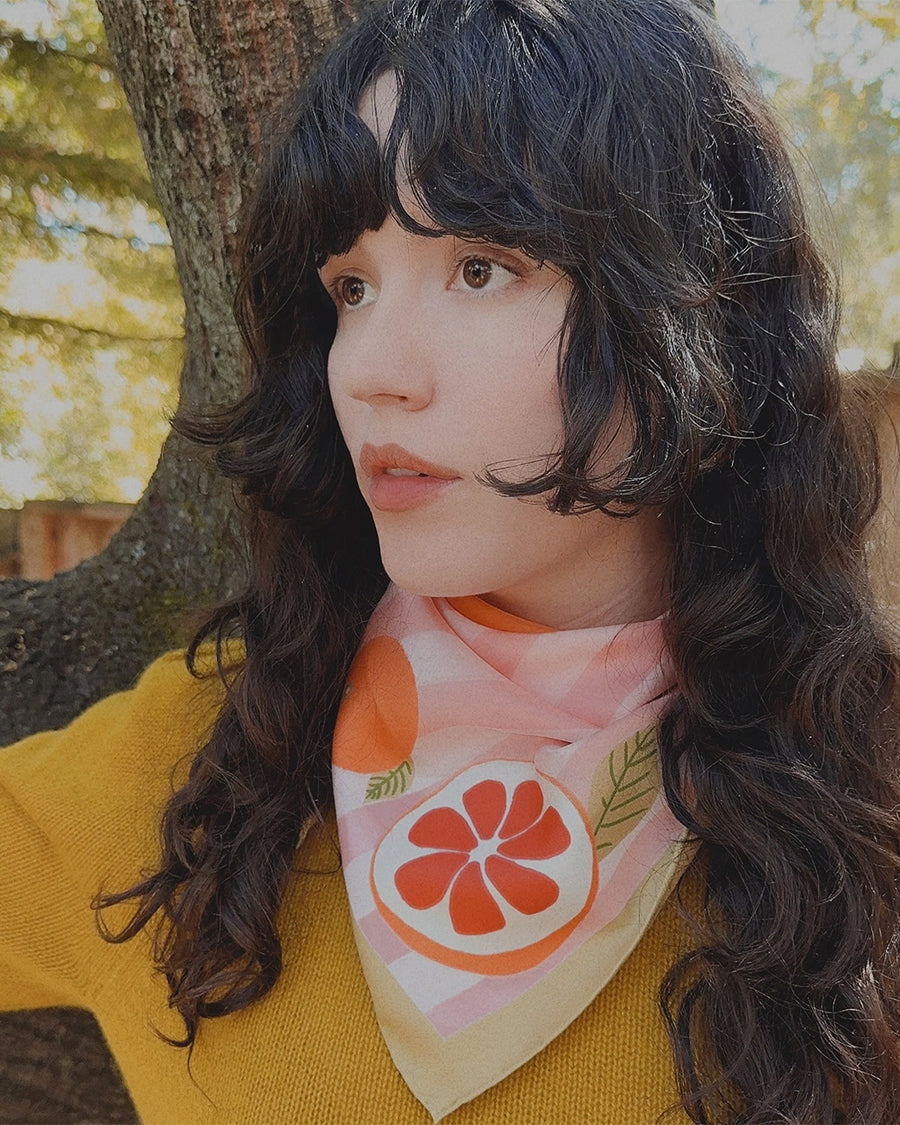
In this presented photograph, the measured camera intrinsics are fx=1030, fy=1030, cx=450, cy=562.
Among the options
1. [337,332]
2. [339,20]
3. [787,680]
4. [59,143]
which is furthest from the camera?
[59,143]

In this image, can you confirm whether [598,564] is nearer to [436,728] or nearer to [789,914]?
[436,728]

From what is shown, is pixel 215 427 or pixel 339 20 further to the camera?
pixel 339 20

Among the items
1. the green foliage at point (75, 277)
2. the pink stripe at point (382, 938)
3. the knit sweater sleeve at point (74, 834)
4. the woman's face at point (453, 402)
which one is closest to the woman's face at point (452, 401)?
the woman's face at point (453, 402)

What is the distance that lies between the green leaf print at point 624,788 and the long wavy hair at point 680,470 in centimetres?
3

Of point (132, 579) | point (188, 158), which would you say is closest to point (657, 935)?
point (132, 579)

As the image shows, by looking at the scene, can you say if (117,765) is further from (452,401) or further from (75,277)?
(75,277)

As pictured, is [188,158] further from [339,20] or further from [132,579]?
[132,579]

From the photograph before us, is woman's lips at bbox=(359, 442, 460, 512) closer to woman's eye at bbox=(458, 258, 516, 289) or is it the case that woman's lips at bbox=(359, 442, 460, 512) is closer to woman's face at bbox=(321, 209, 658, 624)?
woman's face at bbox=(321, 209, 658, 624)

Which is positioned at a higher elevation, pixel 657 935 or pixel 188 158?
pixel 188 158

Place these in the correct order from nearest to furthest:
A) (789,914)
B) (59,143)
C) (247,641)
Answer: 1. (789,914)
2. (247,641)
3. (59,143)

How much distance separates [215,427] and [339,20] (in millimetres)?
652

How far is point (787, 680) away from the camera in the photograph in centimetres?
119

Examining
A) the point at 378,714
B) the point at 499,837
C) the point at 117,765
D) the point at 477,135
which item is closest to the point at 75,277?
the point at 117,765

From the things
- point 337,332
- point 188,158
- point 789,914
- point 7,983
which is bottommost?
point 7,983
